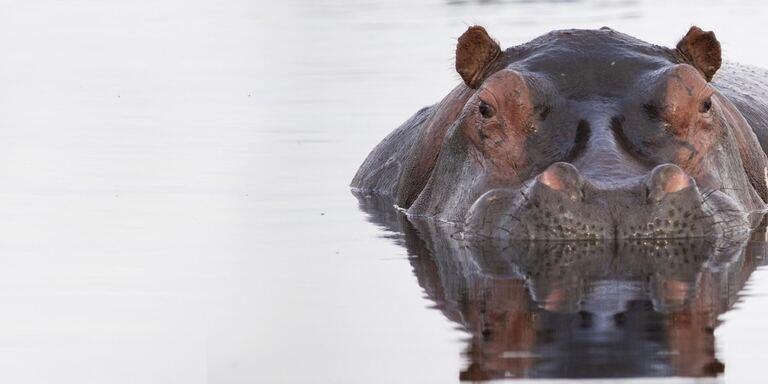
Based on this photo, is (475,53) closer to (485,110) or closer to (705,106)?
(485,110)

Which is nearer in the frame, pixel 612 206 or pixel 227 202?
pixel 612 206

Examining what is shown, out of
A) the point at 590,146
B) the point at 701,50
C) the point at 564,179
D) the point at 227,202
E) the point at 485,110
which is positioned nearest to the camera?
the point at 564,179

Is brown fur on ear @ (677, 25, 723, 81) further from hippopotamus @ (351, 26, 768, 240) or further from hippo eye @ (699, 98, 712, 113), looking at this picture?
hippo eye @ (699, 98, 712, 113)

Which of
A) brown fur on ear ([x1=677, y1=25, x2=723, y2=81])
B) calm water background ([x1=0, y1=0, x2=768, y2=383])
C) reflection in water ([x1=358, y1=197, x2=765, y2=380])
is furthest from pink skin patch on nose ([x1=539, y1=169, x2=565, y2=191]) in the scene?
brown fur on ear ([x1=677, y1=25, x2=723, y2=81])

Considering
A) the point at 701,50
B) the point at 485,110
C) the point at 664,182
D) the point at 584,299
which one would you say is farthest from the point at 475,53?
the point at 584,299

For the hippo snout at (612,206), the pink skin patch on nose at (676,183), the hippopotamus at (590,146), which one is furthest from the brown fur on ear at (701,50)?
the pink skin patch on nose at (676,183)

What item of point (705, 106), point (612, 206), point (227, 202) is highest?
point (705, 106)

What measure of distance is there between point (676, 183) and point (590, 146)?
30.6 inches

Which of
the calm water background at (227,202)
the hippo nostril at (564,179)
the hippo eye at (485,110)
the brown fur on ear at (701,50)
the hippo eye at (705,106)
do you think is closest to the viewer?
the calm water background at (227,202)

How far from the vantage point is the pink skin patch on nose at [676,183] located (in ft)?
29.7

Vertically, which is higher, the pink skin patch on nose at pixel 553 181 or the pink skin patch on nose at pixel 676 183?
the pink skin patch on nose at pixel 553 181

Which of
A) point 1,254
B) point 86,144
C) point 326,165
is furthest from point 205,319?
point 86,144

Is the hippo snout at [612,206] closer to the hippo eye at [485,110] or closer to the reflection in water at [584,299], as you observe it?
the reflection in water at [584,299]

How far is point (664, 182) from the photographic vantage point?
9.05m
